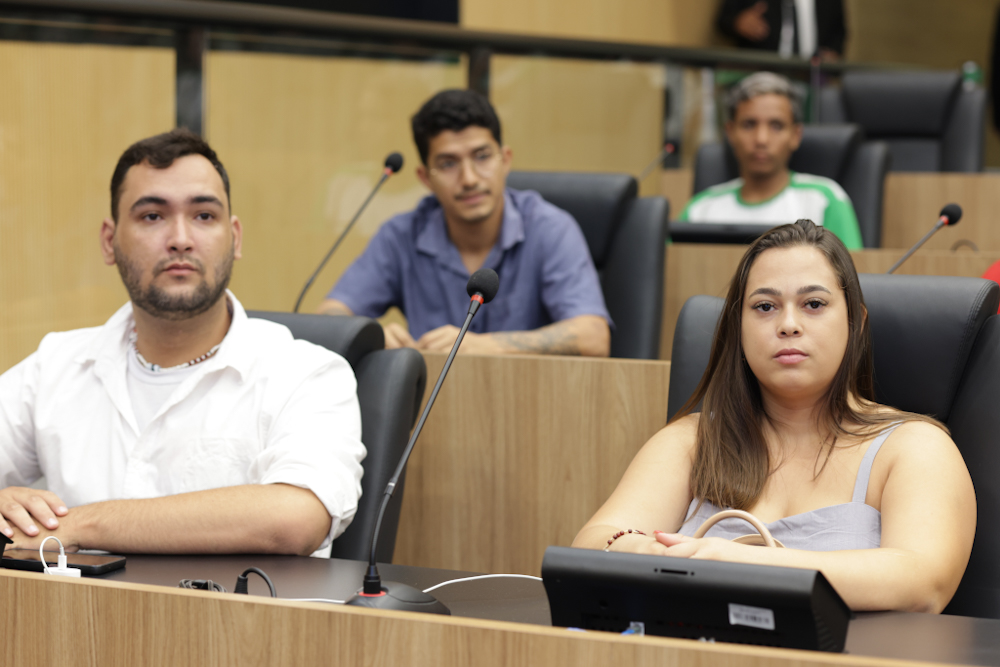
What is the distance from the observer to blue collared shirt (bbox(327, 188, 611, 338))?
277cm

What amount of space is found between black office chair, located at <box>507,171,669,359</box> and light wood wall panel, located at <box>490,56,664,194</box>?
3.54 feet

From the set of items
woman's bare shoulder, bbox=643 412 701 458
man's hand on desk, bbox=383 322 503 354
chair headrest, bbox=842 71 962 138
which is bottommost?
woman's bare shoulder, bbox=643 412 701 458

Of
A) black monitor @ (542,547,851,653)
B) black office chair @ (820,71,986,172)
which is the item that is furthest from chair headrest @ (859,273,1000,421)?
black office chair @ (820,71,986,172)

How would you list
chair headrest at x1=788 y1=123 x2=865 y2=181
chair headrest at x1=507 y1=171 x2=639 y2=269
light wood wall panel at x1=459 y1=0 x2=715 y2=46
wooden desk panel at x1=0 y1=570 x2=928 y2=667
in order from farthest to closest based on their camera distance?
light wood wall panel at x1=459 y1=0 x2=715 y2=46, chair headrest at x1=788 y1=123 x2=865 y2=181, chair headrest at x1=507 y1=171 x2=639 y2=269, wooden desk panel at x1=0 y1=570 x2=928 y2=667

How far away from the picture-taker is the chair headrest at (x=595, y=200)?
303 centimetres

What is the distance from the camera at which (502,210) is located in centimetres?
288

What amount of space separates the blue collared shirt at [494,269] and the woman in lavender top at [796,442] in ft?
3.54

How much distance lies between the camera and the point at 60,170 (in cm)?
284

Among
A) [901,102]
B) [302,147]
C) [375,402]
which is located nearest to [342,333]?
[375,402]

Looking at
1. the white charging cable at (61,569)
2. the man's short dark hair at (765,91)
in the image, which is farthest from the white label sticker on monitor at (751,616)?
the man's short dark hair at (765,91)

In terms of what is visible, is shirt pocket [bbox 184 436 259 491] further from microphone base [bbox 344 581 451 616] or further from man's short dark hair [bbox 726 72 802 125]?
man's short dark hair [bbox 726 72 802 125]

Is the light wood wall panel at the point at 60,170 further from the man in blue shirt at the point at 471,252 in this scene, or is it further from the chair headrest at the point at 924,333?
the chair headrest at the point at 924,333

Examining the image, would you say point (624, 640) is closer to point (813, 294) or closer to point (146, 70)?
point (813, 294)

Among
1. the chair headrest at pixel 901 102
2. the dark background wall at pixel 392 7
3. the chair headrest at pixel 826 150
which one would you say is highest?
the dark background wall at pixel 392 7
